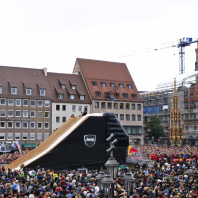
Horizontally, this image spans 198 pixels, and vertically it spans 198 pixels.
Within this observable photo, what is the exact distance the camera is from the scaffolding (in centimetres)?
7494

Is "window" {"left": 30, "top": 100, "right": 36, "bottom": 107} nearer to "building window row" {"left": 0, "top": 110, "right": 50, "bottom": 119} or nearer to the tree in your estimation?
"building window row" {"left": 0, "top": 110, "right": 50, "bottom": 119}

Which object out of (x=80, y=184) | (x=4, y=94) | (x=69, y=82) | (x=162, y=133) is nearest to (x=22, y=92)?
(x=4, y=94)

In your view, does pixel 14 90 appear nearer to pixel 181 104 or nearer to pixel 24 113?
pixel 24 113

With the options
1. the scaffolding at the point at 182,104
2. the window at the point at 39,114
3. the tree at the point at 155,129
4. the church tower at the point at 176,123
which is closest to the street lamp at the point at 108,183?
the window at the point at 39,114

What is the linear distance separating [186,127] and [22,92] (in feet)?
111

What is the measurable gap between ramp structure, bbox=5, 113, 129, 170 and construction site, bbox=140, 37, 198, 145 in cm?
3784

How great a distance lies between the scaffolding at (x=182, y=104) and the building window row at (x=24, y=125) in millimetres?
28137

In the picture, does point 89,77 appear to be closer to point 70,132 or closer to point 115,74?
point 115,74

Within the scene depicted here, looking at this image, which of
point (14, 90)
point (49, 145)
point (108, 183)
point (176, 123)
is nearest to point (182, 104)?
point (176, 123)

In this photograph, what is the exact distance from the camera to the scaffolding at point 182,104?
246 ft

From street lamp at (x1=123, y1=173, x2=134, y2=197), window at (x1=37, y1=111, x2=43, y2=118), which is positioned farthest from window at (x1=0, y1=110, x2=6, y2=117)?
street lamp at (x1=123, y1=173, x2=134, y2=197)

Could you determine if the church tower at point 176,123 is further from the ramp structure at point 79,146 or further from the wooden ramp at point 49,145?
the wooden ramp at point 49,145

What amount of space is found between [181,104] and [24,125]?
106 feet

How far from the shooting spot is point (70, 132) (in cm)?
3162
